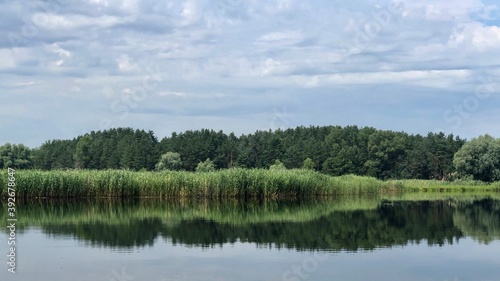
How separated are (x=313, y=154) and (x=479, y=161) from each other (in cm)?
2186

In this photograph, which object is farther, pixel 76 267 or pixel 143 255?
pixel 143 255

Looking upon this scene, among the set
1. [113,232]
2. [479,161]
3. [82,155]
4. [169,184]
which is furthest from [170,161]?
[113,232]

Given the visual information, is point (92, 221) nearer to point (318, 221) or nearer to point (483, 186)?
point (318, 221)

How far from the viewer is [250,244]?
22.6 metres

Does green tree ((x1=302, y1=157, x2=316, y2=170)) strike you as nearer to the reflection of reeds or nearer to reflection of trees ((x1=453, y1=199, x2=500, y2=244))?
the reflection of reeds

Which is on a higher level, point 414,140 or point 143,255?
point 414,140

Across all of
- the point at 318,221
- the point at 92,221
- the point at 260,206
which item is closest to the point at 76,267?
the point at 92,221

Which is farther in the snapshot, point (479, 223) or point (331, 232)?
point (479, 223)

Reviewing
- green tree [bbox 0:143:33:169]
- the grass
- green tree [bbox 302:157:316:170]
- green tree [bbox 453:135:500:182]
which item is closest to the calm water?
the grass

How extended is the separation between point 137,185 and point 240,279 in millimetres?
31209

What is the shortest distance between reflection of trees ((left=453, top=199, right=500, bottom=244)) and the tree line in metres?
47.1

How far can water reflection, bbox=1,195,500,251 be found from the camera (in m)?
23.6

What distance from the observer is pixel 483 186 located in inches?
3100

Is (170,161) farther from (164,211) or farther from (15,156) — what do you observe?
(164,211)
